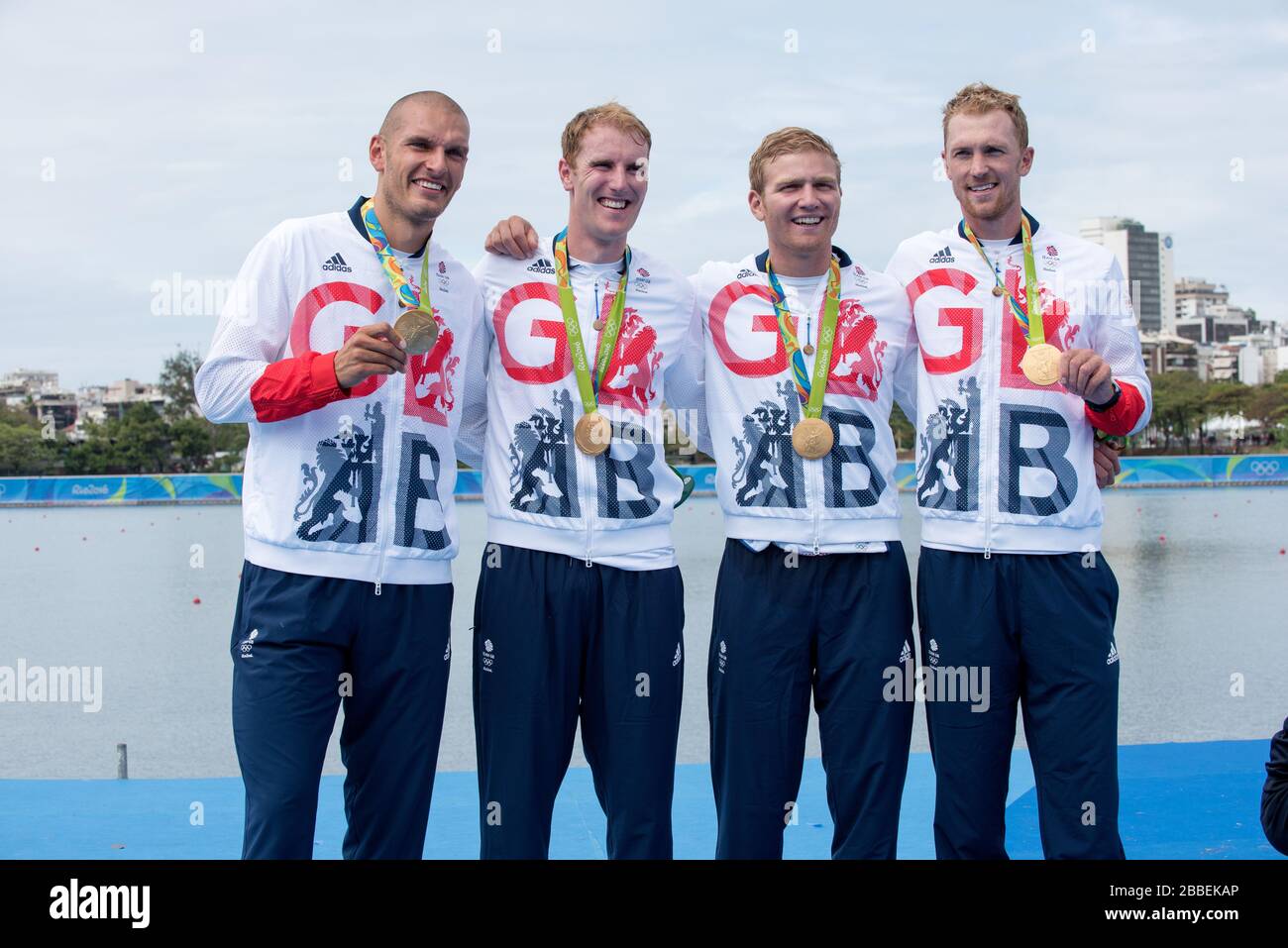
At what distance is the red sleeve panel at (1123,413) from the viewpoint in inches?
126

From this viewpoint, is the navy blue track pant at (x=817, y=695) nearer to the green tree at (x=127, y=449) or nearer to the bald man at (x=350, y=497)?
the bald man at (x=350, y=497)

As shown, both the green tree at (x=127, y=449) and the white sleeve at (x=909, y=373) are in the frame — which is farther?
the green tree at (x=127, y=449)

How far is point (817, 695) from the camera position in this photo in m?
3.25

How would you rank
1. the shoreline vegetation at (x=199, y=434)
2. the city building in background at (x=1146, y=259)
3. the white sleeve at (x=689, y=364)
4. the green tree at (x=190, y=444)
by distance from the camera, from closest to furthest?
the white sleeve at (x=689, y=364)
the shoreline vegetation at (x=199, y=434)
the green tree at (x=190, y=444)
the city building in background at (x=1146, y=259)

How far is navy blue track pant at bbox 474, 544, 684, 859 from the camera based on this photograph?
10.1 ft

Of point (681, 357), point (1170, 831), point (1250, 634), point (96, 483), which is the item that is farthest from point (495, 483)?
point (96, 483)

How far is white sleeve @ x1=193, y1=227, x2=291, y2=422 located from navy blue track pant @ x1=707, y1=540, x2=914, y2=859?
1.33 m

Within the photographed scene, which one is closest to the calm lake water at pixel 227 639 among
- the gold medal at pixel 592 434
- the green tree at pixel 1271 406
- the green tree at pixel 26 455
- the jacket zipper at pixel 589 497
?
the jacket zipper at pixel 589 497

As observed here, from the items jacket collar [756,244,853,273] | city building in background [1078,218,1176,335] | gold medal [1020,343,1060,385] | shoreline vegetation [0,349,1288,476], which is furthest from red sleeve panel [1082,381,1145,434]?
city building in background [1078,218,1176,335]

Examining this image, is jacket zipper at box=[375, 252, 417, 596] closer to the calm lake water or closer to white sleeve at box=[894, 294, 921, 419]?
white sleeve at box=[894, 294, 921, 419]

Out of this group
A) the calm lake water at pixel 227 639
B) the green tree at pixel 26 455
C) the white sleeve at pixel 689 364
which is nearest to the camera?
the white sleeve at pixel 689 364

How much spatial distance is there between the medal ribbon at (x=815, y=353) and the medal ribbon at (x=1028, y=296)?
0.43m

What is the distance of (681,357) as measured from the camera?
344 centimetres
